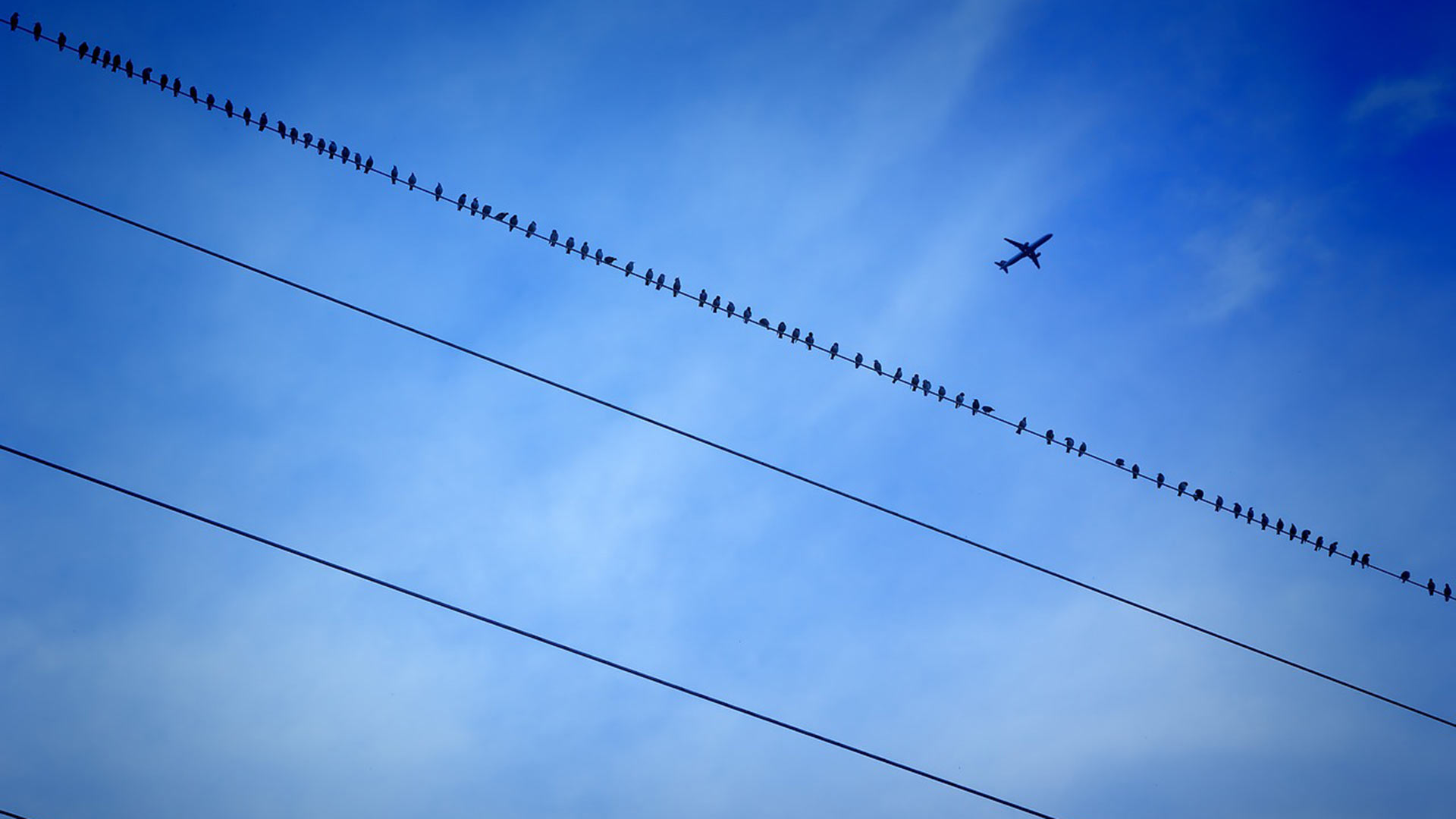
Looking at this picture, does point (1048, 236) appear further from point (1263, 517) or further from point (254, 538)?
point (254, 538)

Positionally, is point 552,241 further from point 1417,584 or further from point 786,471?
point 1417,584

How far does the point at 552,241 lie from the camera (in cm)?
2055

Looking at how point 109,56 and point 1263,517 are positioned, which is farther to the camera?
point 1263,517

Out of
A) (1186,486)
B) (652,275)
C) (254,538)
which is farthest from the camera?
(652,275)

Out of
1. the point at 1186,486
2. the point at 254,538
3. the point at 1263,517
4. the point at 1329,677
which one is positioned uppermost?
the point at 1263,517

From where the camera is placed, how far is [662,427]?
629 inches

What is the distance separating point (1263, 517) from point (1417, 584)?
169 inches

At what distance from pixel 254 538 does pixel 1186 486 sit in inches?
687

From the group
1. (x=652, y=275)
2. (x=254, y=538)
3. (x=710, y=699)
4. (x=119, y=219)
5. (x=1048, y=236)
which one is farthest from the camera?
(x=1048, y=236)

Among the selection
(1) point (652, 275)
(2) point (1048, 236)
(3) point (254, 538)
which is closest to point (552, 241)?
(1) point (652, 275)

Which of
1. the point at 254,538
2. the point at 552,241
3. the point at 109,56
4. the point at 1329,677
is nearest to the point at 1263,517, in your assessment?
the point at 1329,677

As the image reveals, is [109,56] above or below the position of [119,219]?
above

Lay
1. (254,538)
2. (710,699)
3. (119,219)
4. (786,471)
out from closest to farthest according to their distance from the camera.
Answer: (254,538), (710,699), (119,219), (786,471)

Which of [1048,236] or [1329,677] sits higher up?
[1048,236]
